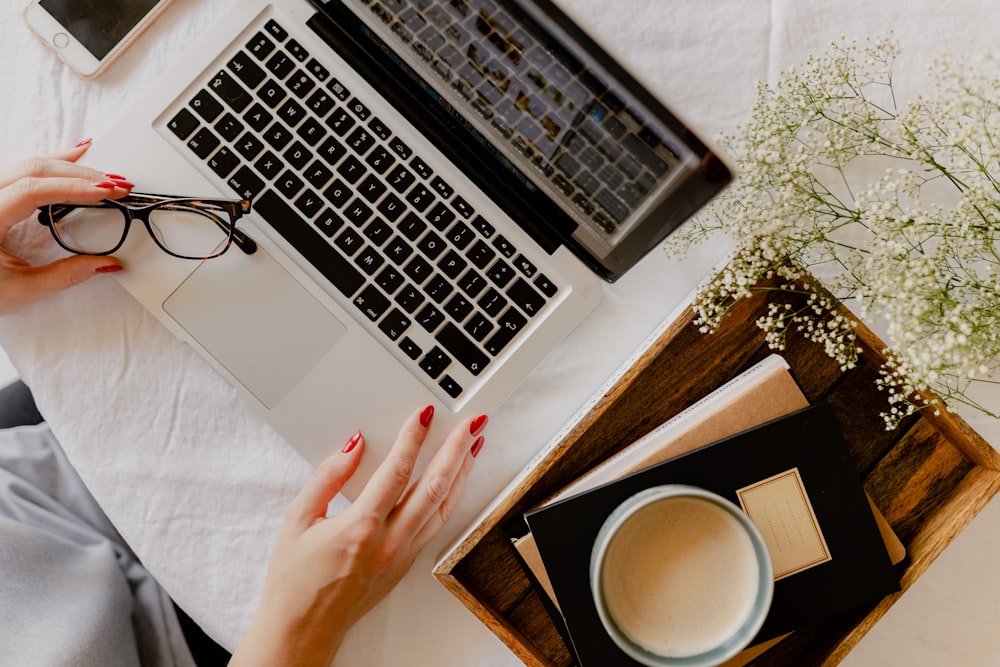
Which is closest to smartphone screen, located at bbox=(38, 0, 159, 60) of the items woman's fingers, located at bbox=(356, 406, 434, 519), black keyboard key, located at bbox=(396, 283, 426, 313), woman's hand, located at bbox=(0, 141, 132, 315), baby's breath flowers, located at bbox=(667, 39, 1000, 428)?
woman's hand, located at bbox=(0, 141, 132, 315)

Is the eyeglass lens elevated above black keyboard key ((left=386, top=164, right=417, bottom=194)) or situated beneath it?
situated beneath

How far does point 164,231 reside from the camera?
749 millimetres

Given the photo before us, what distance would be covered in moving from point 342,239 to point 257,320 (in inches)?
4.9

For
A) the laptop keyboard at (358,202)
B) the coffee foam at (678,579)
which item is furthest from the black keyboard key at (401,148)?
the coffee foam at (678,579)

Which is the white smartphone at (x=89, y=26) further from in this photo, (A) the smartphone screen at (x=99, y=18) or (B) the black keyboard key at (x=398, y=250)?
(B) the black keyboard key at (x=398, y=250)

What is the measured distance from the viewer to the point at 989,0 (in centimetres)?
79

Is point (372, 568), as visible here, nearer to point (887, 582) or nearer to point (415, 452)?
point (415, 452)

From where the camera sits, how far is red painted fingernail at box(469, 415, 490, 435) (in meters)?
0.74

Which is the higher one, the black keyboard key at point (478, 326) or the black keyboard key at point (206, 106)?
the black keyboard key at point (478, 326)

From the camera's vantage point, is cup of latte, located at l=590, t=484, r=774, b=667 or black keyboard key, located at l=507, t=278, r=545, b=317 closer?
cup of latte, located at l=590, t=484, r=774, b=667

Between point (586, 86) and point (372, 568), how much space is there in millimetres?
521

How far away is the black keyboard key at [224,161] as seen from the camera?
29.3 inches

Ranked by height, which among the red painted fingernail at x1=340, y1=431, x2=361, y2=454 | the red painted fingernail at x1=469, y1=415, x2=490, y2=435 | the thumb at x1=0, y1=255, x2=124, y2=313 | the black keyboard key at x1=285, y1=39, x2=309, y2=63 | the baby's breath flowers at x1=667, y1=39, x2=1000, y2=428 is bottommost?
the thumb at x1=0, y1=255, x2=124, y2=313

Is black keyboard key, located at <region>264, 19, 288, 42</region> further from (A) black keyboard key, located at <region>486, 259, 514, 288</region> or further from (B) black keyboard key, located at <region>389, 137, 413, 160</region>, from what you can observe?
(A) black keyboard key, located at <region>486, 259, 514, 288</region>
